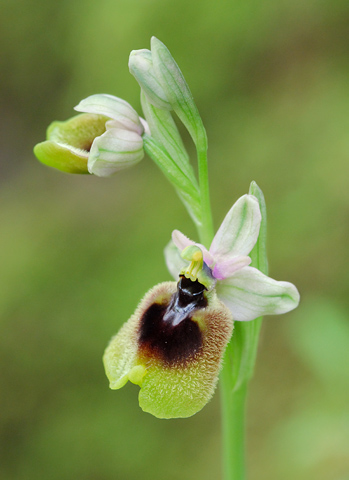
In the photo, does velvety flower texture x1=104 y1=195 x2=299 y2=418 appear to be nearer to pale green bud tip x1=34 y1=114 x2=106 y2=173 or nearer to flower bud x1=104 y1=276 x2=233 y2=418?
flower bud x1=104 y1=276 x2=233 y2=418

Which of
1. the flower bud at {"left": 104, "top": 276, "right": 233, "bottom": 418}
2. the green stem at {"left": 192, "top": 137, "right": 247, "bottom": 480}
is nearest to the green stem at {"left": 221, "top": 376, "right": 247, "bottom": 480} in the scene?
the green stem at {"left": 192, "top": 137, "right": 247, "bottom": 480}

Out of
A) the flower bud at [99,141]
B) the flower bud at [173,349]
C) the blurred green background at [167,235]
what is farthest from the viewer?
the blurred green background at [167,235]

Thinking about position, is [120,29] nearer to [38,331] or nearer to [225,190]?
[225,190]

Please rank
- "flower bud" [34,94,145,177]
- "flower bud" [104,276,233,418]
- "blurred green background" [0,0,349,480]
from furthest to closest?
"blurred green background" [0,0,349,480], "flower bud" [34,94,145,177], "flower bud" [104,276,233,418]

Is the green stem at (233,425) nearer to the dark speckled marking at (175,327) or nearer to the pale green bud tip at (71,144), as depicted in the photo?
the dark speckled marking at (175,327)

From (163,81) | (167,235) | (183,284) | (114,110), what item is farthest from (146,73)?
(167,235)

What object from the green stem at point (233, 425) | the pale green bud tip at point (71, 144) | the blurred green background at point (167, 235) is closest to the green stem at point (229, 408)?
the green stem at point (233, 425)

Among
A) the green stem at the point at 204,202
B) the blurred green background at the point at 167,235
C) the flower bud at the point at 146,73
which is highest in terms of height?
the flower bud at the point at 146,73

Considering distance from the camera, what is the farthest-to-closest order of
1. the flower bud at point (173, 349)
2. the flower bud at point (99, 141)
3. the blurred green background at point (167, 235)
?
the blurred green background at point (167, 235)
the flower bud at point (99, 141)
the flower bud at point (173, 349)

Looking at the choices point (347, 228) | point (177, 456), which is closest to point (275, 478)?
point (177, 456)
